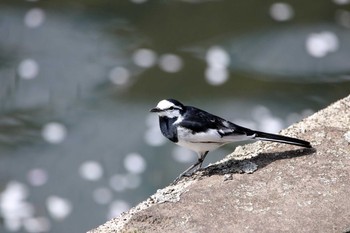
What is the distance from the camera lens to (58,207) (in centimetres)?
585

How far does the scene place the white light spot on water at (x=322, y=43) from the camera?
6508 mm

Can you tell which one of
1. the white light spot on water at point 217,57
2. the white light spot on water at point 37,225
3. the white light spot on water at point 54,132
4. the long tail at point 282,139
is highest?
the long tail at point 282,139

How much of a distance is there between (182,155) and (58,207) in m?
0.92

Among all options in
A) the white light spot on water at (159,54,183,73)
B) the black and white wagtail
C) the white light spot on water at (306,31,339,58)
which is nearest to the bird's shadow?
the black and white wagtail

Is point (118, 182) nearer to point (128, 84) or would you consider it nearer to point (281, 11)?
point (128, 84)

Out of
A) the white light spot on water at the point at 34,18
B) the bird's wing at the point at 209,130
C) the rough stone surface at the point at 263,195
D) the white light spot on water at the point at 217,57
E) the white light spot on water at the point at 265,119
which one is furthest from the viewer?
the white light spot on water at the point at 34,18

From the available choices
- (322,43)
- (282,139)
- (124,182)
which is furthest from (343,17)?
(282,139)

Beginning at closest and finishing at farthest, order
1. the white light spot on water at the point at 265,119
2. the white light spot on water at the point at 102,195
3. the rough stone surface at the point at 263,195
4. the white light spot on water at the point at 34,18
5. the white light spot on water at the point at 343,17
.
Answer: the rough stone surface at the point at 263,195
the white light spot on water at the point at 102,195
the white light spot on water at the point at 265,119
the white light spot on water at the point at 343,17
the white light spot on water at the point at 34,18

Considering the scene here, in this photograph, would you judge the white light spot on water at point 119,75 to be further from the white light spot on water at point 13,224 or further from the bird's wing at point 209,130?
the bird's wing at point 209,130

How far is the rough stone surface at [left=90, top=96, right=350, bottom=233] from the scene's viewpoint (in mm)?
2785

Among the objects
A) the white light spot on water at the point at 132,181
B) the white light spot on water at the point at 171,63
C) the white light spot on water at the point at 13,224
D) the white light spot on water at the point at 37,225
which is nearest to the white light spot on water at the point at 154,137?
the white light spot on water at the point at 132,181

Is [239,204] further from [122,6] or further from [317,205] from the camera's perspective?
[122,6]

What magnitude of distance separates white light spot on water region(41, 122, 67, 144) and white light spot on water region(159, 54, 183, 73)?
34.3 inches

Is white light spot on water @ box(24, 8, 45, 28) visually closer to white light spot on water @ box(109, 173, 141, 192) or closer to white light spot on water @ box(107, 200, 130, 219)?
white light spot on water @ box(109, 173, 141, 192)
